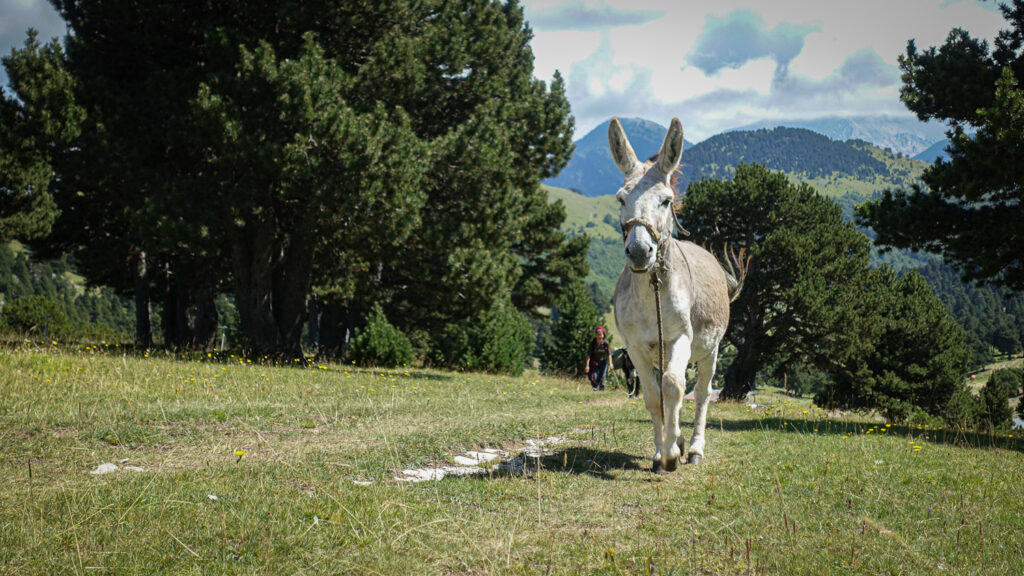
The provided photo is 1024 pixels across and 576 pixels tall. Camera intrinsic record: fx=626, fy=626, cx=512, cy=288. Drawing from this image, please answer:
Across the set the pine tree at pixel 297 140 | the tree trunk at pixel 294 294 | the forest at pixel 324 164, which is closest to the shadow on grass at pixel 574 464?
the forest at pixel 324 164

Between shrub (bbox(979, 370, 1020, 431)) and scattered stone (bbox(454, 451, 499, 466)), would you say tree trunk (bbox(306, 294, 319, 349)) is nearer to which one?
scattered stone (bbox(454, 451, 499, 466))

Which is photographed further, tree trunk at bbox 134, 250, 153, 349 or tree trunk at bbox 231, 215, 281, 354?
tree trunk at bbox 134, 250, 153, 349

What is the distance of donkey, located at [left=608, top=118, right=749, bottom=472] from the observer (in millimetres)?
5840

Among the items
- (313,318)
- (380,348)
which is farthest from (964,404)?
(313,318)

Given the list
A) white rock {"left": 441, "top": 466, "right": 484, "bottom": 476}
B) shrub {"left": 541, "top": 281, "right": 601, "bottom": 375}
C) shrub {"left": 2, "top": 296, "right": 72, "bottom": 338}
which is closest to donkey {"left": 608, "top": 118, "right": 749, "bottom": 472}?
white rock {"left": 441, "top": 466, "right": 484, "bottom": 476}

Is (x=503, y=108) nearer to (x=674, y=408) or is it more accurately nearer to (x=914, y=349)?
(x=674, y=408)

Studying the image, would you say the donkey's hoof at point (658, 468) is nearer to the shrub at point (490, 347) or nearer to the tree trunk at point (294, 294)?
the tree trunk at point (294, 294)

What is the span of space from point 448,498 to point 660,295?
9.34ft

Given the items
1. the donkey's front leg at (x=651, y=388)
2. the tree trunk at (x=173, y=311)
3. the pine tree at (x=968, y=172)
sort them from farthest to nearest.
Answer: the tree trunk at (x=173, y=311)
the pine tree at (x=968, y=172)
the donkey's front leg at (x=651, y=388)

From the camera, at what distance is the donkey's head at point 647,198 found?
554 centimetres

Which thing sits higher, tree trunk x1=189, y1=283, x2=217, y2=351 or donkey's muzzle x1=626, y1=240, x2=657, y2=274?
donkey's muzzle x1=626, y1=240, x2=657, y2=274

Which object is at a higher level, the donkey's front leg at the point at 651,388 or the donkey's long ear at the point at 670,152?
the donkey's long ear at the point at 670,152

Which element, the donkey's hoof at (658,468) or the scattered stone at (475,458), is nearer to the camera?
the donkey's hoof at (658,468)

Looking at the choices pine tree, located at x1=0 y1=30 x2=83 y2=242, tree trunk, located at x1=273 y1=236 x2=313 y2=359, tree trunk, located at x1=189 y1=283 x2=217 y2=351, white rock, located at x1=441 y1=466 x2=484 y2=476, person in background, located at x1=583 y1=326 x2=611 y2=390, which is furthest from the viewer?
tree trunk, located at x1=189 y1=283 x2=217 y2=351
